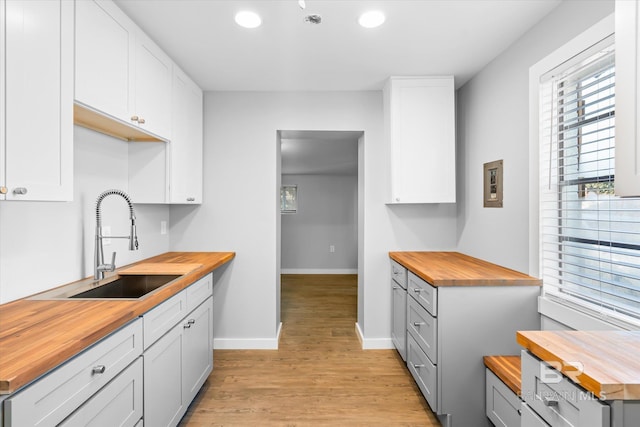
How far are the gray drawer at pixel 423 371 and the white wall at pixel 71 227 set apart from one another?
7.22ft

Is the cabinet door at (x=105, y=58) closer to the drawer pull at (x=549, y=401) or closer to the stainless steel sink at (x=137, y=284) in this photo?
the stainless steel sink at (x=137, y=284)

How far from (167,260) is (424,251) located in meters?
2.31

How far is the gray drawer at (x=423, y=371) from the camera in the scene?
1959mm

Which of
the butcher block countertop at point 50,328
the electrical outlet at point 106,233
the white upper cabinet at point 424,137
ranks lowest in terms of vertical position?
the butcher block countertop at point 50,328

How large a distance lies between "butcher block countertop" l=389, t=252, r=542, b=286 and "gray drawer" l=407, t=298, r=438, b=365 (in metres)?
0.24

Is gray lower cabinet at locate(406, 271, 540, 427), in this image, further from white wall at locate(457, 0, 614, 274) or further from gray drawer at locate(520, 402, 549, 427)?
gray drawer at locate(520, 402, 549, 427)

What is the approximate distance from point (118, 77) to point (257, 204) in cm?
158

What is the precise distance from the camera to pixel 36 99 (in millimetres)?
1212

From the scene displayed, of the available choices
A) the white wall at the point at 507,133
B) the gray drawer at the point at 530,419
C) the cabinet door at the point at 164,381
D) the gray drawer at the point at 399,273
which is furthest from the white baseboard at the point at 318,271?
the gray drawer at the point at 530,419

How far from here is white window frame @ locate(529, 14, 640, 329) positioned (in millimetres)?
1494

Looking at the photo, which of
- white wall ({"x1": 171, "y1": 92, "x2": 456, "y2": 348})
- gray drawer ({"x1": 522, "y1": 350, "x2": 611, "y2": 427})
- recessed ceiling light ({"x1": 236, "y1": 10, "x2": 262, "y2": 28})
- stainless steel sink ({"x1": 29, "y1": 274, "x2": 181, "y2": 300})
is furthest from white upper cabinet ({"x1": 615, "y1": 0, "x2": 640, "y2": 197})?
stainless steel sink ({"x1": 29, "y1": 274, "x2": 181, "y2": 300})

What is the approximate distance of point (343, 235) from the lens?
693 cm

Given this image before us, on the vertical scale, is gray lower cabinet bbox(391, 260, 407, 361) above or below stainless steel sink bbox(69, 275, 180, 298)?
below

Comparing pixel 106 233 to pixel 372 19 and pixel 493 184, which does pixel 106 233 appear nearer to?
pixel 372 19
